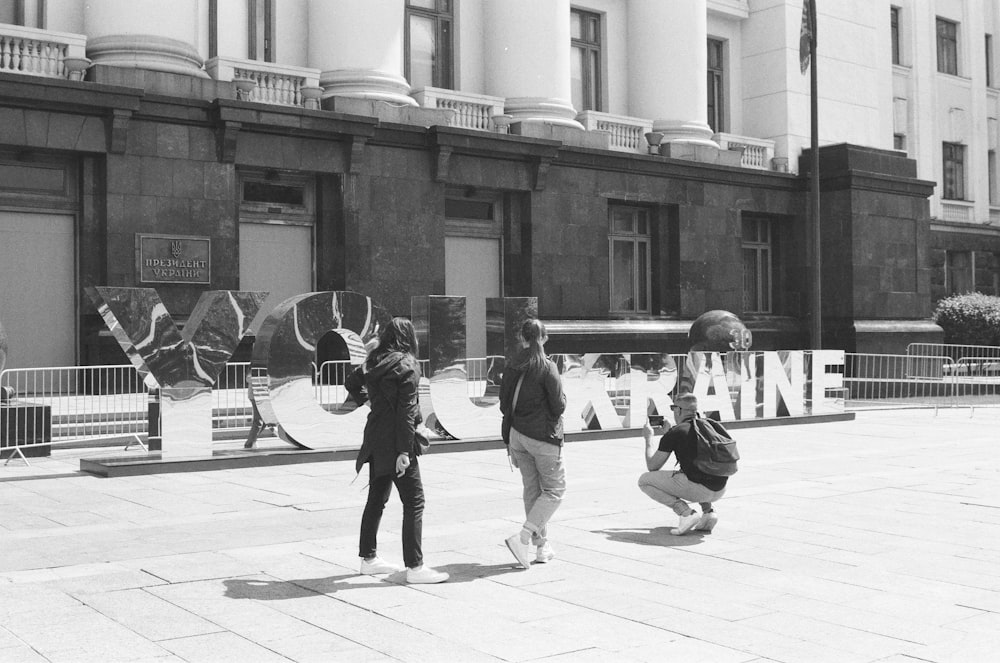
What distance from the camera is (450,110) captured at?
25031 mm

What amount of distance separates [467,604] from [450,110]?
1919cm

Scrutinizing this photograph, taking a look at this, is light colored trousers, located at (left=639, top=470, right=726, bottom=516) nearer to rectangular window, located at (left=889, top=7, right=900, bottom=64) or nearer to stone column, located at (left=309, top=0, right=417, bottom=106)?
stone column, located at (left=309, top=0, right=417, bottom=106)

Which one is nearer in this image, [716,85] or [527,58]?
[527,58]

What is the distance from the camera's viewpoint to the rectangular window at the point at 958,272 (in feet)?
133

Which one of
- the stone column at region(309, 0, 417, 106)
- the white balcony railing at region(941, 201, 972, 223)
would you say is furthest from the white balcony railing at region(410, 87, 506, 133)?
the white balcony railing at region(941, 201, 972, 223)

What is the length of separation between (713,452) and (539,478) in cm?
170

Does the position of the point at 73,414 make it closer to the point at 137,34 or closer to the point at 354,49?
the point at 137,34

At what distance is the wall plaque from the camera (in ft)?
67.8

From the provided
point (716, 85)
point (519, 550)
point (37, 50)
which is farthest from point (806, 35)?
point (519, 550)

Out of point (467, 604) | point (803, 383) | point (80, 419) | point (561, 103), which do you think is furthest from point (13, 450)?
point (561, 103)

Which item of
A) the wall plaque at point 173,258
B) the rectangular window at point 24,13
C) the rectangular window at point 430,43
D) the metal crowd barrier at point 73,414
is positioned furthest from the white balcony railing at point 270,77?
the metal crowd barrier at point 73,414

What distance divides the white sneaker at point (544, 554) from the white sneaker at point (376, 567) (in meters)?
1.10

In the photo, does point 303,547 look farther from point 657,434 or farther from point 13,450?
point 657,434

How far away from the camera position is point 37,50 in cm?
2038
